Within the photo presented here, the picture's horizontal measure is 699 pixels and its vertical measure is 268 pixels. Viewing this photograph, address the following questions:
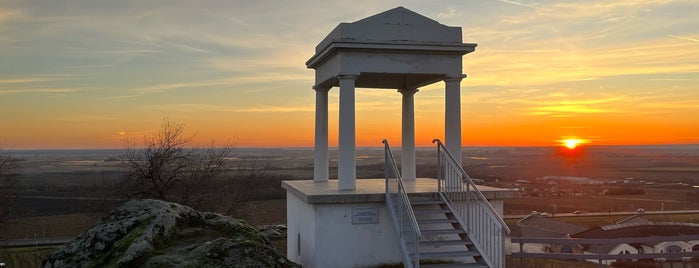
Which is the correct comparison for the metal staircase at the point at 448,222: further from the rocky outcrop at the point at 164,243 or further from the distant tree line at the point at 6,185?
the distant tree line at the point at 6,185

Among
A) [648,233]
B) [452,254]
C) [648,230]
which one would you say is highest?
[452,254]

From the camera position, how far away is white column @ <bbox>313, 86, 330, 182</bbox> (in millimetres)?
13719

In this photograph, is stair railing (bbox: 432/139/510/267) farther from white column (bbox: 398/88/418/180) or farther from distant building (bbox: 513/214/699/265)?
distant building (bbox: 513/214/699/265)

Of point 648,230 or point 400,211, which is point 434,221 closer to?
point 400,211

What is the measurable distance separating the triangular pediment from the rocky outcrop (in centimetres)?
463

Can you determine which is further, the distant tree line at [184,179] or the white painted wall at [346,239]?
the distant tree line at [184,179]

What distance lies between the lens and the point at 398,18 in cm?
1131

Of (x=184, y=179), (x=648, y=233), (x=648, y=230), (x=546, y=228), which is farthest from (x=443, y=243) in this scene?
(x=546, y=228)

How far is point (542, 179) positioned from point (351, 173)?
114m

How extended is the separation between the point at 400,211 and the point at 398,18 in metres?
3.85

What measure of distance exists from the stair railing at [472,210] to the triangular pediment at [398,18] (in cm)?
237

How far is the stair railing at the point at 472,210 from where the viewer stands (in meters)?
9.54

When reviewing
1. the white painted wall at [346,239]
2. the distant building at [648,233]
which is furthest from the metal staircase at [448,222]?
the distant building at [648,233]

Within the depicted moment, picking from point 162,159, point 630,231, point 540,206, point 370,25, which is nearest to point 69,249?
point 370,25
